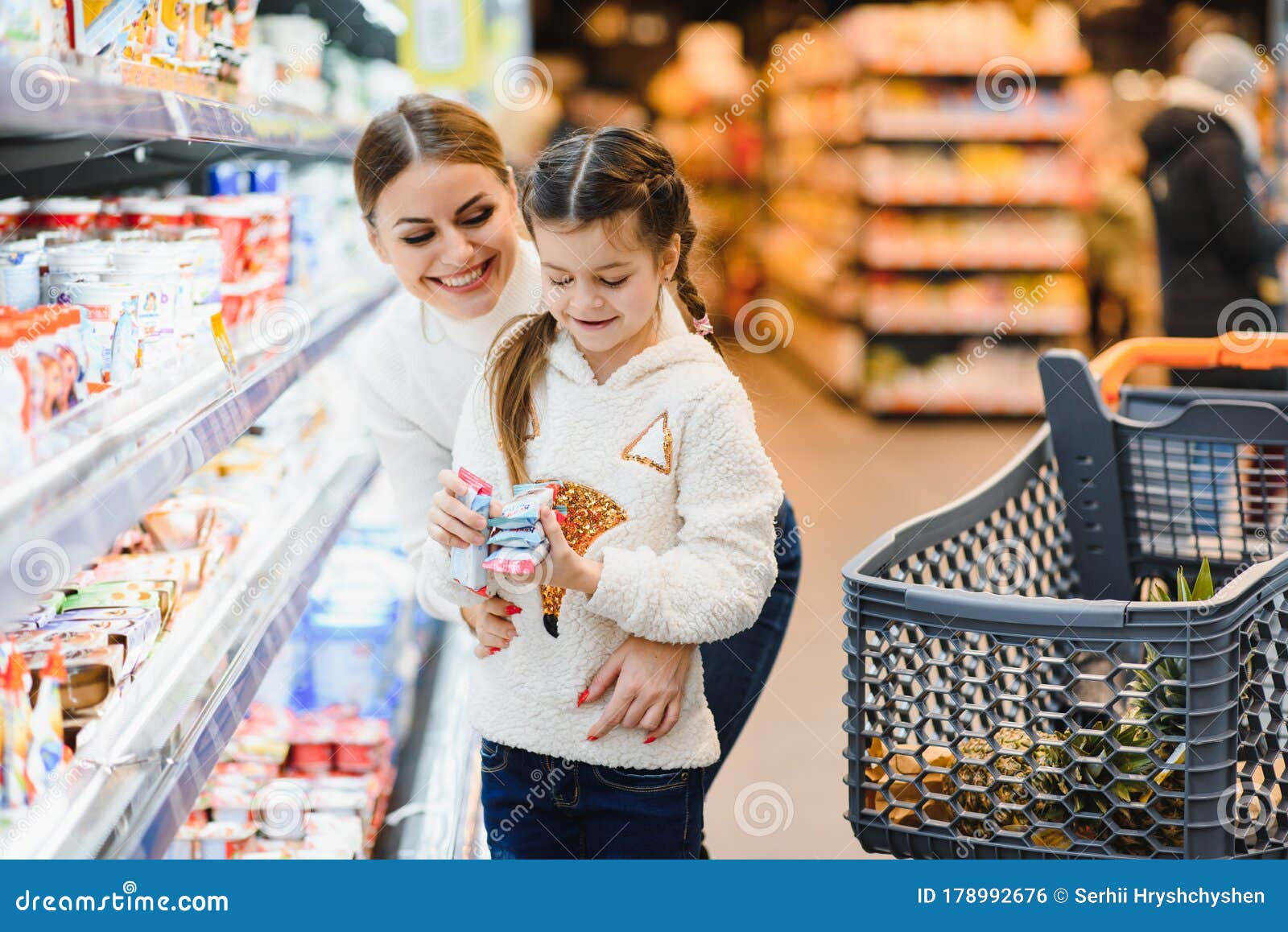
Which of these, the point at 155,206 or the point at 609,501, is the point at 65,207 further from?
the point at 609,501

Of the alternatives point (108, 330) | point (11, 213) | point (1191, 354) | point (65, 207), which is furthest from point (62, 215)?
point (1191, 354)

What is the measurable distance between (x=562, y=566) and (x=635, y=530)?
15 cm

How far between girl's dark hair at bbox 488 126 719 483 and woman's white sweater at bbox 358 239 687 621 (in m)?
0.30

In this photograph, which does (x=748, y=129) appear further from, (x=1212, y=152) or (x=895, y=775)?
(x=895, y=775)

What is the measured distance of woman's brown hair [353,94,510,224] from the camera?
1.66 m

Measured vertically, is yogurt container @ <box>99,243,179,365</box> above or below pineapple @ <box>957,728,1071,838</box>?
above

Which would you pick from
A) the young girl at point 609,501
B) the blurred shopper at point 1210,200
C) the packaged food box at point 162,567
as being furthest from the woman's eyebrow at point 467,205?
the blurred shopper at point 1210,200

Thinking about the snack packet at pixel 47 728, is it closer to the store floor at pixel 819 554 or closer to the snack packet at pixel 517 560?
the snack packet at pixel 517 560

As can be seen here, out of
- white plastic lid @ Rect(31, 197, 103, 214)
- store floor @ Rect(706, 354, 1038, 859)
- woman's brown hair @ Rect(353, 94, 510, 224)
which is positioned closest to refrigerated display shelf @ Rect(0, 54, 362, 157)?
white plastic lid @ Rect(31, 197, 103, 214)

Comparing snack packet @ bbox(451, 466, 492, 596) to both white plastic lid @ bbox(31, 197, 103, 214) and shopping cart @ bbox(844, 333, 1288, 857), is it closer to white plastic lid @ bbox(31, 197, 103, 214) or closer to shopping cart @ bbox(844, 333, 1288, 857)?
shopping cart @ bbox(844, 333, 1288, 857)
